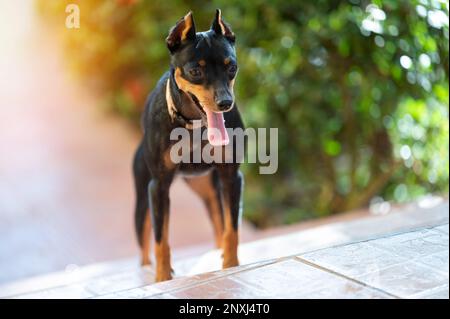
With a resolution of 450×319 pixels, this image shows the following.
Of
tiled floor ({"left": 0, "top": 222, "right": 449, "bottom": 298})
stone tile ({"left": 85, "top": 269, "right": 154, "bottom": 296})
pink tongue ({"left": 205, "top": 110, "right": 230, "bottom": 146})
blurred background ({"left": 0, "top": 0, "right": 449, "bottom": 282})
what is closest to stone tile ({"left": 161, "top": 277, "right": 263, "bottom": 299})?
tiled floor ({"left": 0, "top": 222, "right": 449, "bottom": 298})

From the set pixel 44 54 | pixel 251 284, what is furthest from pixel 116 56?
pixel 251 284

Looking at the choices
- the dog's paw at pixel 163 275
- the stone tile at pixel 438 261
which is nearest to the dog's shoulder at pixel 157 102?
the dog's paw at pixel 163 275

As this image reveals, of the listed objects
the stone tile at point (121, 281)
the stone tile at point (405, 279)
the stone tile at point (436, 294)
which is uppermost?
the stone tile at point (405, 279)

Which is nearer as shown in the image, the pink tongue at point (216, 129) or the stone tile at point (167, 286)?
the stone tile at point (167, 286)

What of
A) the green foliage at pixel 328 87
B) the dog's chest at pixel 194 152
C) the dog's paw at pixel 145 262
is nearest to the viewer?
→ the dog's chest at pixel 194 152

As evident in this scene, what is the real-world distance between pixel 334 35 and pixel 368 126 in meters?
0.68

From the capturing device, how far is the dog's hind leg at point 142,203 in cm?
234

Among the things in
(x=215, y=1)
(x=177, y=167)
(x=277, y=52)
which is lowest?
(x=177, y=167)

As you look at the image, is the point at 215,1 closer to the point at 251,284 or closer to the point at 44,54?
the point at 44,54

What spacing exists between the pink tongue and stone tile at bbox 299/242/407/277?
1.29ft

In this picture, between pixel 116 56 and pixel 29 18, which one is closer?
pixel 29 18

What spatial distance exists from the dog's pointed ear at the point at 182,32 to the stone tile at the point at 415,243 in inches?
30.2

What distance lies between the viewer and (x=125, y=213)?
434cm

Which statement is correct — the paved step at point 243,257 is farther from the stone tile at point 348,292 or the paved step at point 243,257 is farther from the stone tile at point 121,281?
the stone tile at point 348,292
